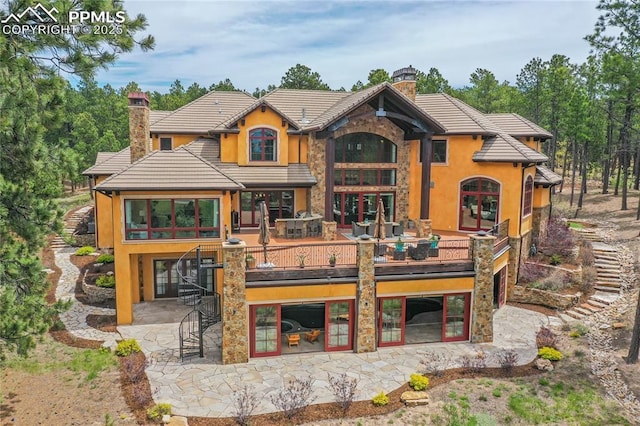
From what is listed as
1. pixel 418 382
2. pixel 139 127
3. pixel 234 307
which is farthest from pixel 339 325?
pixel 139 127

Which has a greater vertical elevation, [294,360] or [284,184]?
[284,184]

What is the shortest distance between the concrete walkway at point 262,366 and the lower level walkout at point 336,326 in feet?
1.19

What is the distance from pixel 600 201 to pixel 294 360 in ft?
122

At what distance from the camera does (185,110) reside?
26.3 m

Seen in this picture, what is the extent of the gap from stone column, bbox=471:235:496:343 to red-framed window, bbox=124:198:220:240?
33.7 ft

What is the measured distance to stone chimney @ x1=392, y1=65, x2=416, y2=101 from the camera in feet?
76.5

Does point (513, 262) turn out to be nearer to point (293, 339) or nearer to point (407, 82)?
point (407, 82)

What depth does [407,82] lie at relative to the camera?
76.8ft

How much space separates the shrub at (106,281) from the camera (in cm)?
2067

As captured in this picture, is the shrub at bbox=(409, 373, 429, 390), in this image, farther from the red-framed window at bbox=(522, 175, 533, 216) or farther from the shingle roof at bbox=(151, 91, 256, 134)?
the shingle roof at bbox=(151, 91, 256, 134)

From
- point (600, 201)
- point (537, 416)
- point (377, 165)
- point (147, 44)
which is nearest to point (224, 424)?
point (537, 416)

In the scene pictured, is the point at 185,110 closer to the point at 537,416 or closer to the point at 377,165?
the point at 377,165

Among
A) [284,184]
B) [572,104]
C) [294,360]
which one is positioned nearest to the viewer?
[294,360]

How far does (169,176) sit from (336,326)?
8.80 metres
